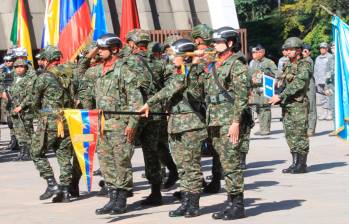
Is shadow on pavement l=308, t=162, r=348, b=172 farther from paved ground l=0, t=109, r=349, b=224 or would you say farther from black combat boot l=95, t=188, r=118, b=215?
black combat boot l=95, t=188, r=118, b=215

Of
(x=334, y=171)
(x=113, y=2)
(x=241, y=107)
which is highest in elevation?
(x=113, y=2)

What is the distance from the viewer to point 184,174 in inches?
396

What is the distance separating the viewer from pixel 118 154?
404 inches

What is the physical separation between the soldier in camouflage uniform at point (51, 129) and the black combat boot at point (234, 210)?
98.3 inches

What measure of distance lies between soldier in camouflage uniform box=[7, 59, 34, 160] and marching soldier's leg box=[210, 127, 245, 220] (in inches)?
242

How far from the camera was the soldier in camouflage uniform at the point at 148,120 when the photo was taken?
10.6 m

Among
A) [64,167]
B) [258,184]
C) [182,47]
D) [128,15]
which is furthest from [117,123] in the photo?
[128,15]

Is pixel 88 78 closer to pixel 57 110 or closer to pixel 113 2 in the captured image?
pixel 57 110

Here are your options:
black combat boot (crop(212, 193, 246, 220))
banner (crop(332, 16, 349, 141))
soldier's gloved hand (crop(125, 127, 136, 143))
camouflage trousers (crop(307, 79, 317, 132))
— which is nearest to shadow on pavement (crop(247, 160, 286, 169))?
banner (crop(332, 16, 349, 141))

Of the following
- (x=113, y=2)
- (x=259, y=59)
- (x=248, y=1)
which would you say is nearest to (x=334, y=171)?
(x=259, y=59)

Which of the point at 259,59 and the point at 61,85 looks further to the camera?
the point at 259,59

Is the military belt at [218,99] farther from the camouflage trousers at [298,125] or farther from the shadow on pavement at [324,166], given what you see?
the shadow on pavement at [324,166]

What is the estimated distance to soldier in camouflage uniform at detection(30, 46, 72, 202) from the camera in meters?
11.4

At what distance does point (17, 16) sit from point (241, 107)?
12.6 m
